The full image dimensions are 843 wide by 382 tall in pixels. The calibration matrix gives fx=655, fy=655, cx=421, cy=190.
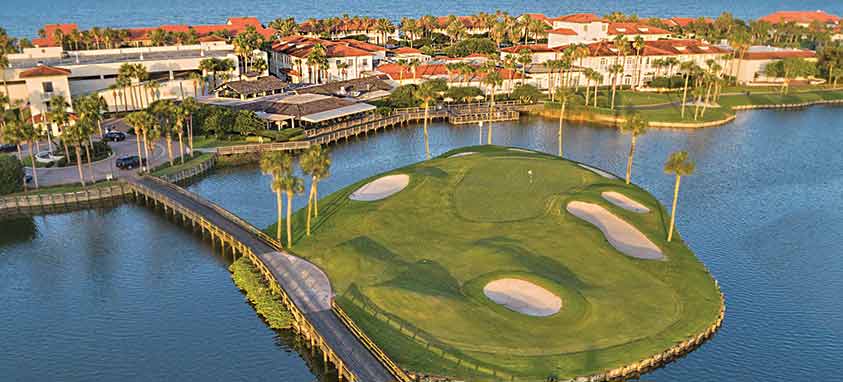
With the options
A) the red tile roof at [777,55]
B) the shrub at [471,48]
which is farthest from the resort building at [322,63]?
the red tile roof at [777,55]

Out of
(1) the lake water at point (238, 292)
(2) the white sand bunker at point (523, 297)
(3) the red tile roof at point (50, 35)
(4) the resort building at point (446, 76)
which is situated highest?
(3) the red tile roof at point (50, 35)

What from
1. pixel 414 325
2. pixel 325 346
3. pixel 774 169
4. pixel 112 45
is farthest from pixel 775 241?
pixel 112 45

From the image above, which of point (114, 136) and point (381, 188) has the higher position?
point (114, 136)

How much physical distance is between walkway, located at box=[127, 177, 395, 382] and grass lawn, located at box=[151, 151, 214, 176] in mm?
11201

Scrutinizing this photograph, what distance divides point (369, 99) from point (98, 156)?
53.1 metres

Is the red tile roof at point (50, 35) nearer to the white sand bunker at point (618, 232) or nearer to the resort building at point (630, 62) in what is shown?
the resort building at point (630, 62)

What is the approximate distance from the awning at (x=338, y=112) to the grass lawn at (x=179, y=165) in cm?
1927

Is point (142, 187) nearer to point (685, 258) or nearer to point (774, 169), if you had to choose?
point (685, 258)

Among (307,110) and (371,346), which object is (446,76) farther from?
(371,346)

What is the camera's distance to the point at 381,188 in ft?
232

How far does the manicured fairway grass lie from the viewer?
148 feet

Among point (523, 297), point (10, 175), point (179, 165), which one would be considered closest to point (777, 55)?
point (523, 297)

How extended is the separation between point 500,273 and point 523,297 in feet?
10.3

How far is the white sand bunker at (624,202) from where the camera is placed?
65938mm
